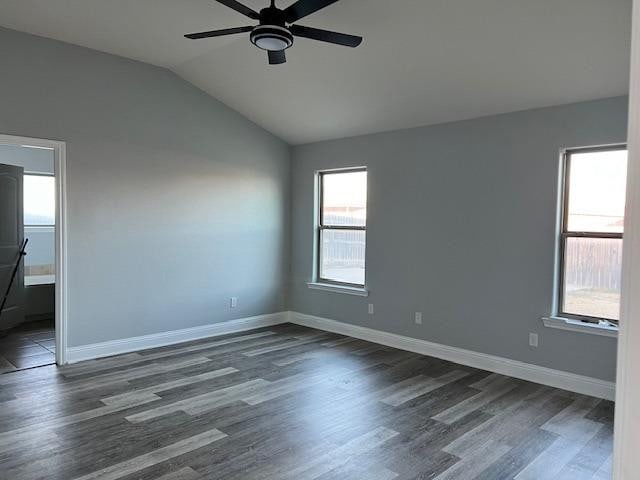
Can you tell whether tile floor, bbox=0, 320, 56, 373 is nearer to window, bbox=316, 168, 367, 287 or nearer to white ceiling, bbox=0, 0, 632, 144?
white ceiling, bbox=0, 0, 632, 144

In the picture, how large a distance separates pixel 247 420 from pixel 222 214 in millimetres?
2930

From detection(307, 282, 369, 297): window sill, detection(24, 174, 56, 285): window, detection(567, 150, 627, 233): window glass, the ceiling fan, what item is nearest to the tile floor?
detection(24, 174, 56, 285): window

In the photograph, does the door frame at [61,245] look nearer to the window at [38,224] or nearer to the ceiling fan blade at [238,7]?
the ceiling fan blade at [238,7]

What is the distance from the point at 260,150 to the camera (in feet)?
19.7

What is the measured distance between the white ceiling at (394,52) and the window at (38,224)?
3.75m

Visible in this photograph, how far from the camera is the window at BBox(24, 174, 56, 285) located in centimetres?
700

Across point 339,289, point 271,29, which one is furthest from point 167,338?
point 271,29

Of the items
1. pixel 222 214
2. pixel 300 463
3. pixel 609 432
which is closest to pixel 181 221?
pixel 222 214

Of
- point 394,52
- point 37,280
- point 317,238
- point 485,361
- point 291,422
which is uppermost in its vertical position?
point 394,52

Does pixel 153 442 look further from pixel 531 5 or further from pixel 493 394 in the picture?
pixel 531 5

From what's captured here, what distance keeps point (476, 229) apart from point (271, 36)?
275cm

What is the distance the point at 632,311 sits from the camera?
51 cm

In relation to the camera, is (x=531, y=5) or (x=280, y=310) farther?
(x=280, y=310)

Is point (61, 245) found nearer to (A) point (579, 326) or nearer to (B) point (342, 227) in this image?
(B) point (342, 227)
